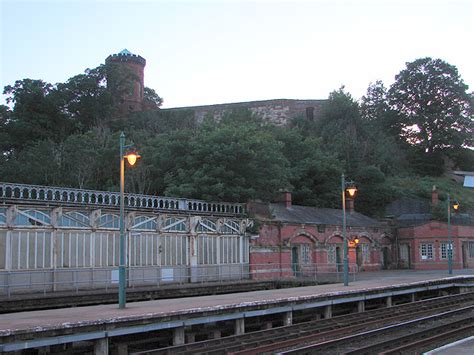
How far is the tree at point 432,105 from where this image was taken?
7894cm

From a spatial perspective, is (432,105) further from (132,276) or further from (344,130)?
(132,276)

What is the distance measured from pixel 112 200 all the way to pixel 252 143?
12.2m

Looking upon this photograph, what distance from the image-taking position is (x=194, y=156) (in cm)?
3903

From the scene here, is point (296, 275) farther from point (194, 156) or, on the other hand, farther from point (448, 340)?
point (448, 340)

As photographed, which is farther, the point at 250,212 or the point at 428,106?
the point at 428,106

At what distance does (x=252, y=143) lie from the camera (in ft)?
130

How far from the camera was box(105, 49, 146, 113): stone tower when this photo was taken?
7475cm

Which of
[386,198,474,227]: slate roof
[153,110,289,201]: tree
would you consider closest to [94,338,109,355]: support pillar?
[153,110,289,201]: tree

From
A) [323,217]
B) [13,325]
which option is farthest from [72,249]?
[323,217]

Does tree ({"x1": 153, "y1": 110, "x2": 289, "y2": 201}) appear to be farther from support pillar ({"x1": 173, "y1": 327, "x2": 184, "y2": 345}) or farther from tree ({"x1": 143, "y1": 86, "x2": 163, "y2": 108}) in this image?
tree ({"x1": 143, "y1": 86, "x2": 163, "y2": 108})

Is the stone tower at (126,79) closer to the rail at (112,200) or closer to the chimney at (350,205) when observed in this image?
the chimney at (350,205)

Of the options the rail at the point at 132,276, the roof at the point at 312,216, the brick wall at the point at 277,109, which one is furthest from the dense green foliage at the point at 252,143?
the rail at the point at 132,276

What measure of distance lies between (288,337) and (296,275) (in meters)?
23.1

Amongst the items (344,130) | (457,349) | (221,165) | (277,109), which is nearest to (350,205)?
(221,165)
